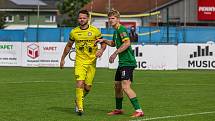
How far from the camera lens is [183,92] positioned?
19.6 m

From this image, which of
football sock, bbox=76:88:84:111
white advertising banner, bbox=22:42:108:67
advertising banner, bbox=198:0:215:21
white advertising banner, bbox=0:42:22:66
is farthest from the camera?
advertising banner, bbox=198:0:215:21

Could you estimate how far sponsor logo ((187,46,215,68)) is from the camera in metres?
34.1

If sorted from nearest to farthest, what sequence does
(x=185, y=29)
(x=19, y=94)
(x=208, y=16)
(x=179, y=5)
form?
(x=19, y=94)
(x=185, y=29)
(x=208, y=16)
(x=179, y=5)

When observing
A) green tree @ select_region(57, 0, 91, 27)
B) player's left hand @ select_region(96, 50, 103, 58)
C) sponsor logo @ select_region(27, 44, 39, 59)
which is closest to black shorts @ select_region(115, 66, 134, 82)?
player's left hand @ select_region(96, 50, 103, 58)

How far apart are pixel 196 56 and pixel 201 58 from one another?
0.28 metres

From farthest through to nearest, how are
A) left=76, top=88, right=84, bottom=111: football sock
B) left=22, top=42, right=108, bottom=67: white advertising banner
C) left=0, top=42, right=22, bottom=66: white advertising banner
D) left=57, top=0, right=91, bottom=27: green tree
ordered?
1. left=57, top=0, right=91, bottom=27: green tree
2. left=0, top=42, right=22, bottom=66: white advertising banner
3. left=22, top=42, right=108, bottom=67: white advertising banner
4. left=76, top=88, right=84, bottom=111: football sock

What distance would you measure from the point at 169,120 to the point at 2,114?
3.35 meters

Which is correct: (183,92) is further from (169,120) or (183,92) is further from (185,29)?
(185,29)

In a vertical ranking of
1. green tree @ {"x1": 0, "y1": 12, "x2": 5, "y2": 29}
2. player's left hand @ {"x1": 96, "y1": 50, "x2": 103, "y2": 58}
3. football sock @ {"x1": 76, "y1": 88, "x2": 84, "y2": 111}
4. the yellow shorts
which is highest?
green tree @ {"x1": 0, "y1": 12, "x2": 5, "y2": 29}

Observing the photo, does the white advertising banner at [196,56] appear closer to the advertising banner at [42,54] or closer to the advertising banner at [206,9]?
the advertising banner at [42,54]

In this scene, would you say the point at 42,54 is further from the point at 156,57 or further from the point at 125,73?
the point at 125,73

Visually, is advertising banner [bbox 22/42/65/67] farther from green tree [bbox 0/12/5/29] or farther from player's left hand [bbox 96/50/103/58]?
green tree [bbox 0/12/5/29]

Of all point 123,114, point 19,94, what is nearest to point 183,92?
point 19,94

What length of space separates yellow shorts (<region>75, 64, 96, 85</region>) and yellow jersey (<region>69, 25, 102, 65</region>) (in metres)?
0.09
